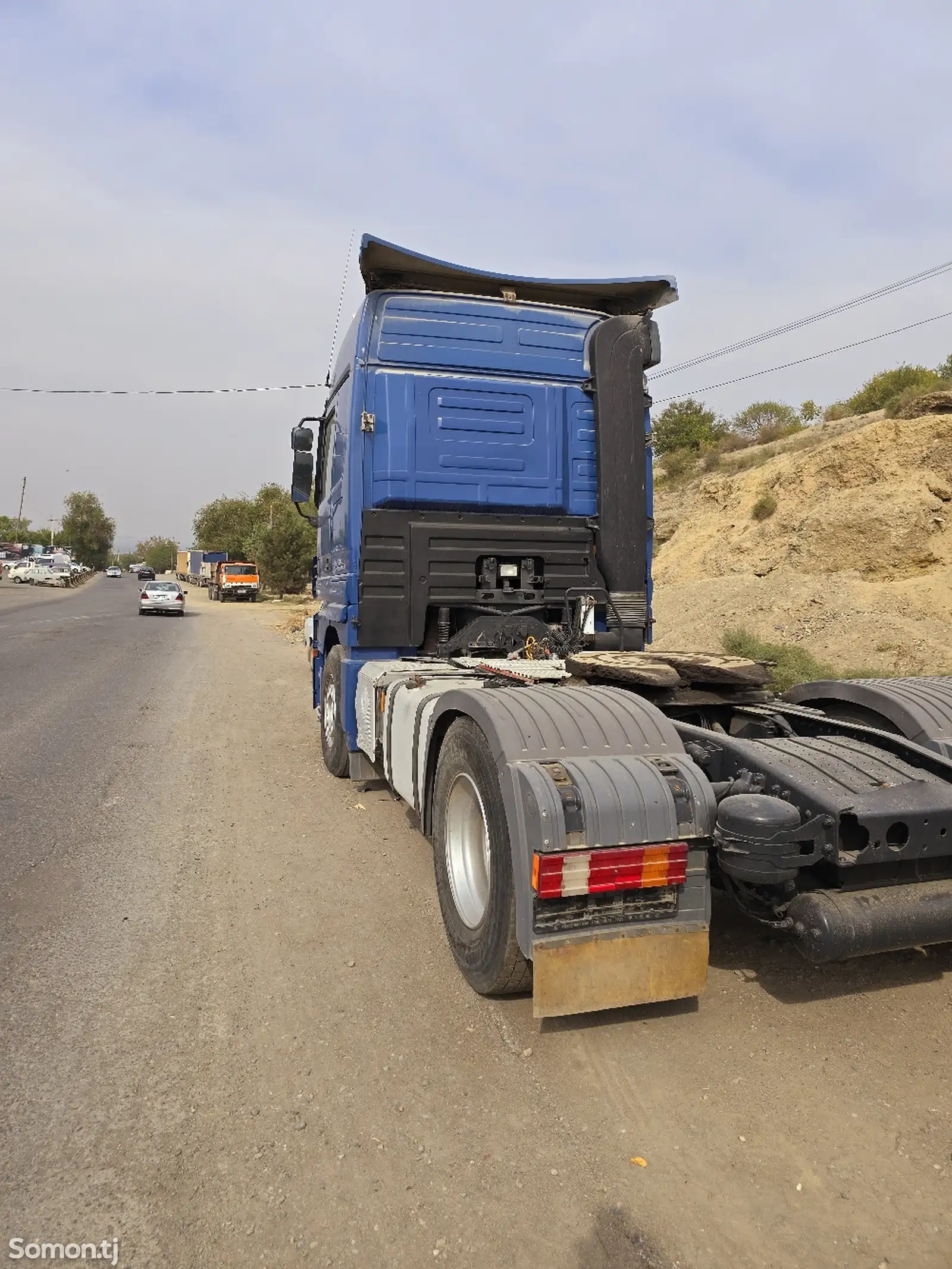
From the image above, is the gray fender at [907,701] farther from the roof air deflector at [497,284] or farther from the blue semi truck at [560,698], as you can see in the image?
the roof air deflector at [497,284]

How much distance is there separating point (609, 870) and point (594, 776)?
31 centimetres

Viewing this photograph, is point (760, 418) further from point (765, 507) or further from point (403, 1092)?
point (403, 1092)

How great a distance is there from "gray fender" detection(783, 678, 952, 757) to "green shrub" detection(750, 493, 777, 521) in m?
17.6

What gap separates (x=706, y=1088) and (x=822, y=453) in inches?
790

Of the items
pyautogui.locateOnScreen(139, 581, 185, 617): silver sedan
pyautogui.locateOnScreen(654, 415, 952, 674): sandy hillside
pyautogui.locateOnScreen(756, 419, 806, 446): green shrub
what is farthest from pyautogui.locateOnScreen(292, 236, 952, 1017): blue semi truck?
pyautogui.locateOnScreen(756, 419, 806, 446): green shrub

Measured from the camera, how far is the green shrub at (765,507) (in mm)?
20953

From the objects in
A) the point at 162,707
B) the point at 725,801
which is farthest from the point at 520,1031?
the point at 162,707

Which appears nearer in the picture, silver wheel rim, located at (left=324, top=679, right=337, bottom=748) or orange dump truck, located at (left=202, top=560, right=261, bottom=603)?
silver wheel rim, located at (left=324, top=679, right=337, bottom=748)

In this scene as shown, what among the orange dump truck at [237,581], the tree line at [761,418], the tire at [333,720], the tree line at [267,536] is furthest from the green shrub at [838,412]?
the orange dump truck at [237,581]

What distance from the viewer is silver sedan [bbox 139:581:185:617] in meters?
29.8

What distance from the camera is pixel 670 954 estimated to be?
273 centimetres

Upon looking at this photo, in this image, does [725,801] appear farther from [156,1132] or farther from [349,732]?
[349,732]

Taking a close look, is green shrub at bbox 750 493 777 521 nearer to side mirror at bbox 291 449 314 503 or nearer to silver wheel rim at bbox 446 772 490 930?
side mirror at bbox 291 449 314 503

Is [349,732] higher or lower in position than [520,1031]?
higher
